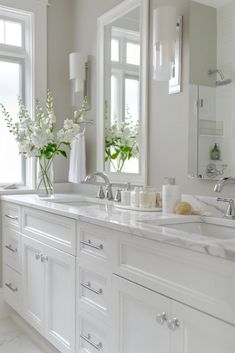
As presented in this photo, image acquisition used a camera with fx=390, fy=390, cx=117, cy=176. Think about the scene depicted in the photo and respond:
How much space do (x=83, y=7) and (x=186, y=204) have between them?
6.70ft

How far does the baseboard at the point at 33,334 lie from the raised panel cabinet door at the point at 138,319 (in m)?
0.89

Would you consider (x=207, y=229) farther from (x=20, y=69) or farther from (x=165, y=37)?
(x=20, y=69)

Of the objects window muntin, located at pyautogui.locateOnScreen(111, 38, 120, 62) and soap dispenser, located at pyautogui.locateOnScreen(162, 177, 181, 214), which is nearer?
soap dispenser, located at pyautogui.locateOnScreen(162, 177, 181, 214)

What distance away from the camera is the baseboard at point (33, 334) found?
2.36m

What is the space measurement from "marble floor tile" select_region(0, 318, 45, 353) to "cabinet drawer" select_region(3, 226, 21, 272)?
422mm

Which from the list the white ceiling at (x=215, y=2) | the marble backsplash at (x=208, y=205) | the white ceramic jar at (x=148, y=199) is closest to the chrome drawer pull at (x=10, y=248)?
the white ceramic jar at (x=148, y=199)

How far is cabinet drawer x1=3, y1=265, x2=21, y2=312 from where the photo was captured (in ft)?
8.67

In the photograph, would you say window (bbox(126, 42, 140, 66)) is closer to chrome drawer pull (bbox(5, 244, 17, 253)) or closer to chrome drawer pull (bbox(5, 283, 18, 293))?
chrome drawer pull (bbox(5, 244, 17, 253))

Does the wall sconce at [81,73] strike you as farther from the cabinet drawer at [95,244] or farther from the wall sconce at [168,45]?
the cabinet drawer at [95,244]

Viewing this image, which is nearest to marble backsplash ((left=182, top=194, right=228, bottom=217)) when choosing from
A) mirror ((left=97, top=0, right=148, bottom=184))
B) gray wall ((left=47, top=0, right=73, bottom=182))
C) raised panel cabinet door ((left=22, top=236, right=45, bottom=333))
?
mirror ((left=97, top=0, right=148, bottom=184))

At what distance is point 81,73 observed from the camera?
9.83 ft

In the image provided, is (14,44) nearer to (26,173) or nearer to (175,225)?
(26,173)

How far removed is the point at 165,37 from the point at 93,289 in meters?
1.33

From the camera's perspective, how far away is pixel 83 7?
10.3ft
